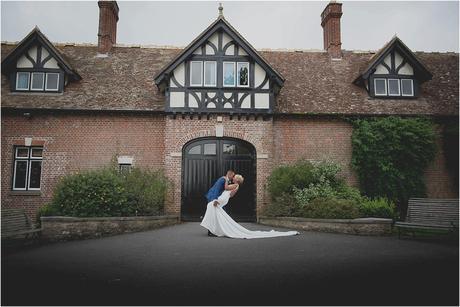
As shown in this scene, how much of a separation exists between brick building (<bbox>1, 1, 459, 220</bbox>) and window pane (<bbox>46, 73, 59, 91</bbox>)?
3.1 inches

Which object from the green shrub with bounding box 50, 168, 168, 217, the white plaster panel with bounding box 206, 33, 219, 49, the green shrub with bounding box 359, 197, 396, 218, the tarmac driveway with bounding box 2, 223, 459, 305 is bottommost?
the tarmac driveway with bounding box 2, 223, 459, 305

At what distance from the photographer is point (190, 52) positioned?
48.4ft

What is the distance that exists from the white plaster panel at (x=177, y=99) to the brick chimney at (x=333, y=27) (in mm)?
9102

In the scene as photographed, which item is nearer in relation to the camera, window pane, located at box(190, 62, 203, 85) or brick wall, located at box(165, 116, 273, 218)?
brick wall, located at box(165, 116, 273, 218)

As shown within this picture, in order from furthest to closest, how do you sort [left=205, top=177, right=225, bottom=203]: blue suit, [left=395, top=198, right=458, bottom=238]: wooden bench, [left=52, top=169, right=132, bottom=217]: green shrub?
1. [left=52, top=169, right=132, bottom=217]: green shrub
2. [left=205, top=177, right=225, bottom=203]: blue suit
3. [left=395, top=198, right=458, bottom=238]: wooden bench

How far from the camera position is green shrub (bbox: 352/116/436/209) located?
14.8m

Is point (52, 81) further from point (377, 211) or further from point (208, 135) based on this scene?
point (377, 211)

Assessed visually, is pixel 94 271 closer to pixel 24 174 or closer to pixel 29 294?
pixel 29 294

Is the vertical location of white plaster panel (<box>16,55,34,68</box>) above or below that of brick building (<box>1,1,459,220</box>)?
above

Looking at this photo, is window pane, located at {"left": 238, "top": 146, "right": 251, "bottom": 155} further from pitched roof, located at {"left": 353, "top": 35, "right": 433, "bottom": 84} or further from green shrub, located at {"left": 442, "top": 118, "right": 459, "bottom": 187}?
green shrub, located at {"left": 442, "top": 118, "right": 459, "bottom": 187}

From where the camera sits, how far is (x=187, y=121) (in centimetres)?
1511

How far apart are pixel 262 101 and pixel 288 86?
2495 millimetres

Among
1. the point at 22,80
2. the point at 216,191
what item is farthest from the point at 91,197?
the point at 22,80

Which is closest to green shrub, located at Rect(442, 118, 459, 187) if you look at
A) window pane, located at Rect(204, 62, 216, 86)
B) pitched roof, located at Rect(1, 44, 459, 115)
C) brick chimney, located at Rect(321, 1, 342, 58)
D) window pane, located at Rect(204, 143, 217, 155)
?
pitched roof, located at Rect(1, 44, 459, 115)
